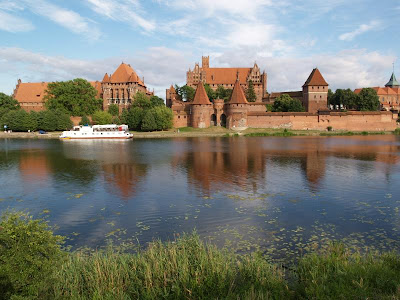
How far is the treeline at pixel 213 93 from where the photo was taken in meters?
58.7

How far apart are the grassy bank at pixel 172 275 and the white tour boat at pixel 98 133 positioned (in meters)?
37.0

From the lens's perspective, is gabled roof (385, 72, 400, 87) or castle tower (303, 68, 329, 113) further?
gabled roof (385, 72, 400, 87)

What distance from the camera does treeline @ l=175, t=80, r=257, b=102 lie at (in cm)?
5872

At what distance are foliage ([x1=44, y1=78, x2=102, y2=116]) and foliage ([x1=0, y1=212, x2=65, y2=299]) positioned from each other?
5280 centimetres

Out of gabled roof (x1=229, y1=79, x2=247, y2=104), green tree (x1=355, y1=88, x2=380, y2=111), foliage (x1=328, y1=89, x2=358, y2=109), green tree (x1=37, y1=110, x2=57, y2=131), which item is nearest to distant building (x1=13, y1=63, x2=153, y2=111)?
green tree (x1=37, y1=110, x2=57, y2=131)

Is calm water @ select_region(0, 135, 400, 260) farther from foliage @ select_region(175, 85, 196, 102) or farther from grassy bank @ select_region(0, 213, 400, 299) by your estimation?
foliage @ select_region(175, 85, 196, 102)

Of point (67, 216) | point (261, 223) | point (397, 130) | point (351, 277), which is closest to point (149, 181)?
point (67, 216)

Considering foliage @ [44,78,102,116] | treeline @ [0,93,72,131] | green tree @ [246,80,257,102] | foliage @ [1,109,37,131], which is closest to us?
foliage @ [1,109,37,131]

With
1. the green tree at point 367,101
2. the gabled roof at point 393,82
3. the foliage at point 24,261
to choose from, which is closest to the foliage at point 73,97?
the green tree at point 367,101

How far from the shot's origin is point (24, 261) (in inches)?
150

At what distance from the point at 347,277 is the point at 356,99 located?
191 ft

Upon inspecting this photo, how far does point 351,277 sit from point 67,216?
729cm

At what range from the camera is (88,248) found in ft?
23.1

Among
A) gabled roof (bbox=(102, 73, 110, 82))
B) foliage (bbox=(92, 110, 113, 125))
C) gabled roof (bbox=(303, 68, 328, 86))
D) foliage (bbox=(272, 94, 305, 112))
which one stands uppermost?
gabled roof (bbox=(102, 73, 110, 82))
